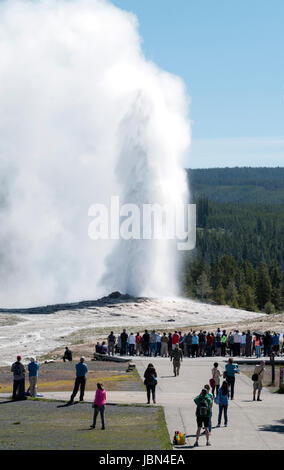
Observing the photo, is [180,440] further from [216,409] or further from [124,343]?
[124,343]

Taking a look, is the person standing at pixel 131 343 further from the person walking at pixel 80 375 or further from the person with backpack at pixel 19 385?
the person walking at pixel 80 375

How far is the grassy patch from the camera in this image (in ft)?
65.5

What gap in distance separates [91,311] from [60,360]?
38.7 metres

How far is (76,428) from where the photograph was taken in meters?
22.4

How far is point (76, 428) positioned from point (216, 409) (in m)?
5.15

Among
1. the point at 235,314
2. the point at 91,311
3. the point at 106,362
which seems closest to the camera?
the point at 106,362

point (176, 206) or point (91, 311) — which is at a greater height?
point (176, 206)

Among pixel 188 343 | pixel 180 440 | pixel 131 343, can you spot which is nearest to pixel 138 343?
pixel 131 343

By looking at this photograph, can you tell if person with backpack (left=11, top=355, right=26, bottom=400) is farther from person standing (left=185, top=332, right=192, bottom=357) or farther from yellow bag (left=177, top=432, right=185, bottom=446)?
person standing (left=185, top=332, right=192, bottom=357)

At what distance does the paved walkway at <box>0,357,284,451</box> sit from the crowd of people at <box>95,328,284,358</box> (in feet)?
15.0

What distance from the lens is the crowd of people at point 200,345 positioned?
138ft
